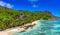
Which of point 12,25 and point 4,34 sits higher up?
point 12,25

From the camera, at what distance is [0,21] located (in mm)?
45469

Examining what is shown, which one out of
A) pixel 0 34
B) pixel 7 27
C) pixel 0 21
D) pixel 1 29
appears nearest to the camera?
pixel 0 34

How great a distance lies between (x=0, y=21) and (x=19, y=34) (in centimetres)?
1229

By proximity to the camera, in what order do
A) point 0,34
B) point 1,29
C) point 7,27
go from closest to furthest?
point 0,34 → point 1,29 → point 7,27

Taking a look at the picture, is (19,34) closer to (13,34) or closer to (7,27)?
(13,34)

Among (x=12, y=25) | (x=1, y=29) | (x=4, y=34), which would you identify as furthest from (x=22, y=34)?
(x=12, y=25)

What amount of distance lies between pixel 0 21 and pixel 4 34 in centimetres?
1246

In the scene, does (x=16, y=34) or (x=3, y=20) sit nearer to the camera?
(x=16, y=34)

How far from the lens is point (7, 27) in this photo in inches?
1678

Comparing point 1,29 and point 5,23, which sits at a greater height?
point 5,23

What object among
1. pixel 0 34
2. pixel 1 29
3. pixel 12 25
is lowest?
pixel 0 34

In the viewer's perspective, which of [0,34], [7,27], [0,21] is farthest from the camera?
[0,21]

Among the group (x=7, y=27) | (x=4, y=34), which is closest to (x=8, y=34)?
(x=4, y=34)

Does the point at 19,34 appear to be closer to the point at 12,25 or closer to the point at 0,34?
the point at 0,34
